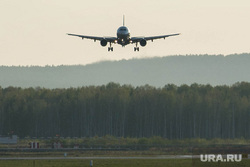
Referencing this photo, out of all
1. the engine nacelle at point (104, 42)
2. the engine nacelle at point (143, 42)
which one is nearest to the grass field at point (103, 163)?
the engine nacelle at point (143, 42)

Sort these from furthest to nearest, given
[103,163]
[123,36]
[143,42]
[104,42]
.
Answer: [104,42] → [143,42] → [123,36] → [103,163]

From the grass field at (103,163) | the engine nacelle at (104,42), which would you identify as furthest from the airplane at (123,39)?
the grass field at (103,163)

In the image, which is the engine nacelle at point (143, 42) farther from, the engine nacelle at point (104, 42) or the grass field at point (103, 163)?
the grass field at point (103, 163)

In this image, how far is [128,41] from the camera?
127 metres

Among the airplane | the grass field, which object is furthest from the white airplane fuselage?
the grass field

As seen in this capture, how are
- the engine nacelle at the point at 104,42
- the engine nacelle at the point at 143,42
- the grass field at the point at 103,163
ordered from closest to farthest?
the grass field at the point at 103,163
the engine nacelle at the point at 143,42
the engine nacelle at the point at 104,42

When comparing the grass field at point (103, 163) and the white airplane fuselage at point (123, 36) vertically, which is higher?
the white airplane fuselage at point (123, 36)

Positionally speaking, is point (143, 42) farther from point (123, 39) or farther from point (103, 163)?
point (103, 163)

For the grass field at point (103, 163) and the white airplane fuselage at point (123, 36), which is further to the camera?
the white airplane fuselage at point (123, 36)

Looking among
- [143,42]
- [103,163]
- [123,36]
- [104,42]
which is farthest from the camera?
[104,42]

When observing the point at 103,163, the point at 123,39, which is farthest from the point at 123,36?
the point at 103,163

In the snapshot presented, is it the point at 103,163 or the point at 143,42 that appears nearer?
the point at 103,163

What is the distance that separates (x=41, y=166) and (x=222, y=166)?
914 inches

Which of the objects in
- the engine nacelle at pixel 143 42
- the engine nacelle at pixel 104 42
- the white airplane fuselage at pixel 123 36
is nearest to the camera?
the white airplane fuselage at pixel 123 36
